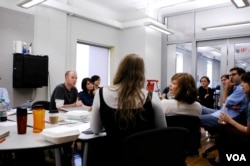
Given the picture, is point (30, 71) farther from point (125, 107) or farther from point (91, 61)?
point (125, 107)

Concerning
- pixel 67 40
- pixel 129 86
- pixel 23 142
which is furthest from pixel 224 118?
pixel 67 40

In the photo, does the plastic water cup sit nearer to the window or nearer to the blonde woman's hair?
the blonde woman's hair

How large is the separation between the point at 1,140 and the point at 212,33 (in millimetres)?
5139

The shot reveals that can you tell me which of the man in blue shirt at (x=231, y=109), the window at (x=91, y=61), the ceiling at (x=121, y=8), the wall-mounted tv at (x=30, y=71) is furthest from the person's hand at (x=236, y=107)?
the window at (x=91, y=61)

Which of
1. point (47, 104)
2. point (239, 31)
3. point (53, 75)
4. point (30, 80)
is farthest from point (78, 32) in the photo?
point (239, 31)

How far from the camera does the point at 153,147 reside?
1.10m

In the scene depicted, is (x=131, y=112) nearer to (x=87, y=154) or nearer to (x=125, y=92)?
(x=125, y=92)

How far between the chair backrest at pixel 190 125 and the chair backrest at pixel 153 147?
91 centimetres

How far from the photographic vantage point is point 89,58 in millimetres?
5719

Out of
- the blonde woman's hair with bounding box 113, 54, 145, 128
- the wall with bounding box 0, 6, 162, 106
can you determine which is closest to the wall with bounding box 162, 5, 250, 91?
the wall with bounding box 0, 6, 162, 106

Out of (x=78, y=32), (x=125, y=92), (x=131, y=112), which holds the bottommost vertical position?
(x=131, y=112)

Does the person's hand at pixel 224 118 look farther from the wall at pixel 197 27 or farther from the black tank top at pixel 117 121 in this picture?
the wall at pixel 197 27

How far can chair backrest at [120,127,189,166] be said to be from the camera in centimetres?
105

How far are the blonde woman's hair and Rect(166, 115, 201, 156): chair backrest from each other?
707 millimetres
